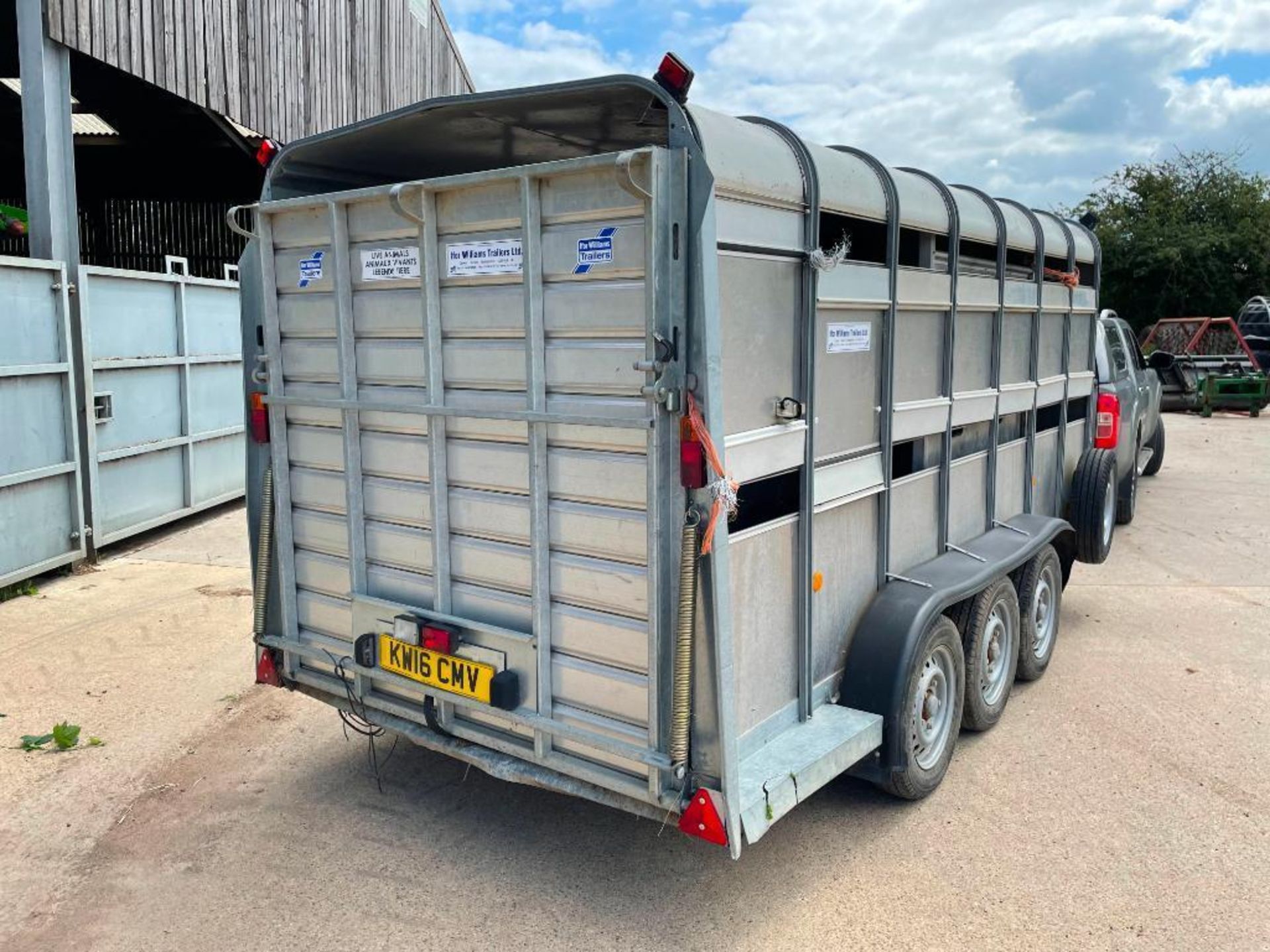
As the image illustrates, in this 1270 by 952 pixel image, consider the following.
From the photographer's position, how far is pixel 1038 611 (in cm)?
585

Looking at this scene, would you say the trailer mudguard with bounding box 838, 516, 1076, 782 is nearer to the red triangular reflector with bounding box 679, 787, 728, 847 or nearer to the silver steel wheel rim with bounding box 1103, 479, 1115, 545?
the red triangular reflector with bounding box 679, 787, 728, 847

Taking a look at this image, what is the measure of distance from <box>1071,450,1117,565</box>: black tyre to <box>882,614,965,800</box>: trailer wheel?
2.64 meters

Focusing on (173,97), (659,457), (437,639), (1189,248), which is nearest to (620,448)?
(659,457)

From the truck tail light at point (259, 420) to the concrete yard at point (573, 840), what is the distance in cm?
157

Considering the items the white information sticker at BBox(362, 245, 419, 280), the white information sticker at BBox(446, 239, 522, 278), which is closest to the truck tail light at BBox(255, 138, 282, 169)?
the white information sticker at BBox(362, 245, 419, 280)

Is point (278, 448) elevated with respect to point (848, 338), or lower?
lower

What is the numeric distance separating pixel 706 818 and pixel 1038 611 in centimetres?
351

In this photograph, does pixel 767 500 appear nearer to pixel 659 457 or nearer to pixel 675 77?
pixel 659 457

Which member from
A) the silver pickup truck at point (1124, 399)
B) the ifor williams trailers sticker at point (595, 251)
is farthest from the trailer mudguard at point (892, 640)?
the silver pickup truck at point (1124, 399)

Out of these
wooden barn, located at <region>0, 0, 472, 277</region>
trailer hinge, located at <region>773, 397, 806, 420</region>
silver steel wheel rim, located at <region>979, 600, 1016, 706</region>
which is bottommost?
silver steel wheel rim, located at <region>979, 600, 1016, 706</region>

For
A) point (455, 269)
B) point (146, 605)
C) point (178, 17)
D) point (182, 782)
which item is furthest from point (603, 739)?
point (178, 17)

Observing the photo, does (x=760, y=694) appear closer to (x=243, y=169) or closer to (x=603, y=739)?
(x=603, y=739)

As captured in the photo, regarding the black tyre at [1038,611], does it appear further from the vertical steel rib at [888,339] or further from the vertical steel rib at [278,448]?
the vertical steel rib at [278,448]

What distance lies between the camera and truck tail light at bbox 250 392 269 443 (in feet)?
13.9
